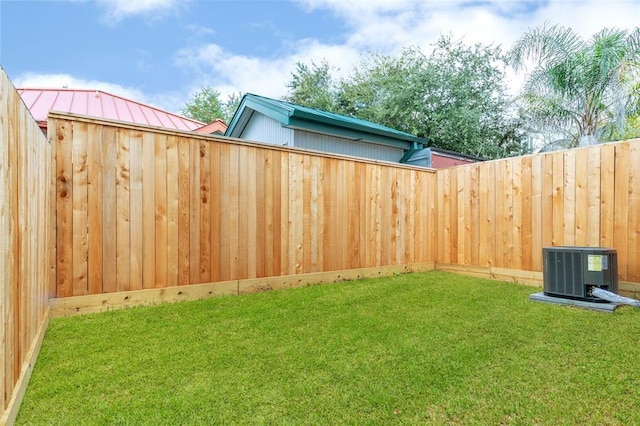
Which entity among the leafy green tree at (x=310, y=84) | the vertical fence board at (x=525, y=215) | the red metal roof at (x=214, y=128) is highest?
the leafy green tree at (x=310, y=84)

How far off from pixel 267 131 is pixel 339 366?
570 centimetres

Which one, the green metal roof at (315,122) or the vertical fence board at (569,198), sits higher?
the green metal roof at (315,122)

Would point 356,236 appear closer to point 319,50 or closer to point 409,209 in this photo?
point 409,209

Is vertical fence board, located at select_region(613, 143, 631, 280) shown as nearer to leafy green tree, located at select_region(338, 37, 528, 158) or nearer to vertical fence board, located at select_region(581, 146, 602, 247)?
vertical fence board, located at select_region(581, 146, 602, 247)

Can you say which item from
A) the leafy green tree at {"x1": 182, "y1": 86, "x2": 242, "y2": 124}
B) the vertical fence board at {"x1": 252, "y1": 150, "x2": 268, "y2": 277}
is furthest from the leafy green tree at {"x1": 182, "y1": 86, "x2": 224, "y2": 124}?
the vertical fence board at {"x1": 252, "y1": 150, "x2": 268, "y2": 277}

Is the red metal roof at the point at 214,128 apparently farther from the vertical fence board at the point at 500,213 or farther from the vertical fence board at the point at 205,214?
the vertical fence board at the point at 500,213

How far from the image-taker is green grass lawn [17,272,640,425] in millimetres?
1343

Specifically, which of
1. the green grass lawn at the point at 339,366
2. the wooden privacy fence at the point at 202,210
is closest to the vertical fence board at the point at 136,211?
the wooden privacy fence at the point at 202,210

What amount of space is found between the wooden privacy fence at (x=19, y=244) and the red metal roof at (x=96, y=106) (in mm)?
6348

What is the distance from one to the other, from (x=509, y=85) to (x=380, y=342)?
13859 mm

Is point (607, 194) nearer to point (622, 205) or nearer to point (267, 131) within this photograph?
point (622, 205)

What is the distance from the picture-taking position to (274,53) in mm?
16812

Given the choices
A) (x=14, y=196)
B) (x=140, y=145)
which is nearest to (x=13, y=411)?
(x=14, y=196)

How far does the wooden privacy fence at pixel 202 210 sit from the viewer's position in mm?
2604
